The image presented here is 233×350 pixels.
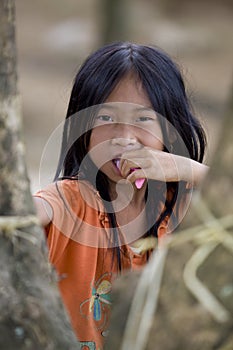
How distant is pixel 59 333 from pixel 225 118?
354mm

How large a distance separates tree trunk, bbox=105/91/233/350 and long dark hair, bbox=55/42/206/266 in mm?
931

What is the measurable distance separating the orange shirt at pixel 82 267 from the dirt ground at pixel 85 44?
533cm

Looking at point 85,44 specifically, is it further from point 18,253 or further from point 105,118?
point 18,253

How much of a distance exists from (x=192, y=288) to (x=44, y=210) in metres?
0.82

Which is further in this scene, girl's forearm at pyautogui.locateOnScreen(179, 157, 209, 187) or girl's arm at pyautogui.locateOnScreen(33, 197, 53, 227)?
girl's forearm at pyautogui.locateOnScreen(179, 157, 209, 187)

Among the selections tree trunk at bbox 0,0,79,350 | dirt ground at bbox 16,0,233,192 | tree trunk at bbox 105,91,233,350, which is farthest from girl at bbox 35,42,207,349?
dirt ground at bbox 16,0,233,192

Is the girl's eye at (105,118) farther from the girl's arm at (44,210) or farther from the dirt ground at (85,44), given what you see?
the dirt ground at (85,44)

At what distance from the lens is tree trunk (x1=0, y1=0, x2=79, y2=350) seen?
3.81 feet

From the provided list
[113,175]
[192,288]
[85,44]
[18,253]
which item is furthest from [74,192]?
[85,44]

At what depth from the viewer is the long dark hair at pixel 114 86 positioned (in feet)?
7.06

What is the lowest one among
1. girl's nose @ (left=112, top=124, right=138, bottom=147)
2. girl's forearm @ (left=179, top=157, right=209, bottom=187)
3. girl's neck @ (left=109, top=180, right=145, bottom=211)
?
girl's neck @ (left=109, top=180, right=145, bottom=211)

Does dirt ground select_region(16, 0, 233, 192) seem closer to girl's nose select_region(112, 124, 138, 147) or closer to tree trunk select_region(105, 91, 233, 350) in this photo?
girl's nose select_region(112, 124, 138, 147)

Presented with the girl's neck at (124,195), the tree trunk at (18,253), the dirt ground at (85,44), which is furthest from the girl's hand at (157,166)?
the dirt ground at (85,44)

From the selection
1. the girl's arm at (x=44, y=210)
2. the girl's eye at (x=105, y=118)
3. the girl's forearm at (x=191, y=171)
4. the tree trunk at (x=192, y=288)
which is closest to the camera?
the tree trunk at (x=192, y=288)
